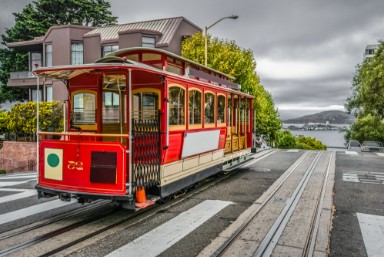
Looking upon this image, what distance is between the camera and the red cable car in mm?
6719

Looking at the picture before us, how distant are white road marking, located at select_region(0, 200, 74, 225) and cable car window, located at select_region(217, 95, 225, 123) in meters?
5.62

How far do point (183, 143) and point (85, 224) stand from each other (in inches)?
124

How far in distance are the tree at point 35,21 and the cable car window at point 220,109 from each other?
114 feet

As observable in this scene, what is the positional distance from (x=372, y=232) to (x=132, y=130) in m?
5.15

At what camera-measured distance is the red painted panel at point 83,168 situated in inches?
259

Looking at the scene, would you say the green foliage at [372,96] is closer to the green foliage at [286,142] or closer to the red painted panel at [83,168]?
the green foliage at [286,142]

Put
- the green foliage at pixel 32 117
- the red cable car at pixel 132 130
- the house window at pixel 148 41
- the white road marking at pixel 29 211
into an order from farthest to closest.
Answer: the house window at pixel 148 41 < the green foliage at pixel 32 117 < the white road marking at pixel 29 211 < the red cable car at pixel 132 130

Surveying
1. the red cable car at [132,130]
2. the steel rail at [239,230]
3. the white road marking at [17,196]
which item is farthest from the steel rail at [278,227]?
the white road marking at [17,196]

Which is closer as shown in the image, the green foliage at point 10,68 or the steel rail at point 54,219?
the steel rail at point 54,219

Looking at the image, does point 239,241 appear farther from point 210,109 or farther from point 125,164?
point 210,109

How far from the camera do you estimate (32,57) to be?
115 ft

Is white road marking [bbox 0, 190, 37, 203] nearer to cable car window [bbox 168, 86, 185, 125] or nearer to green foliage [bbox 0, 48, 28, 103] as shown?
cable car window [bbox 168, 86, 185, 125]

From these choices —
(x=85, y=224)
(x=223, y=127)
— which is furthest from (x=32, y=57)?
(x=85, y=224)

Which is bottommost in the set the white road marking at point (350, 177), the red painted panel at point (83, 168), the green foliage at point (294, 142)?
the green foliage at point (294, 142)
